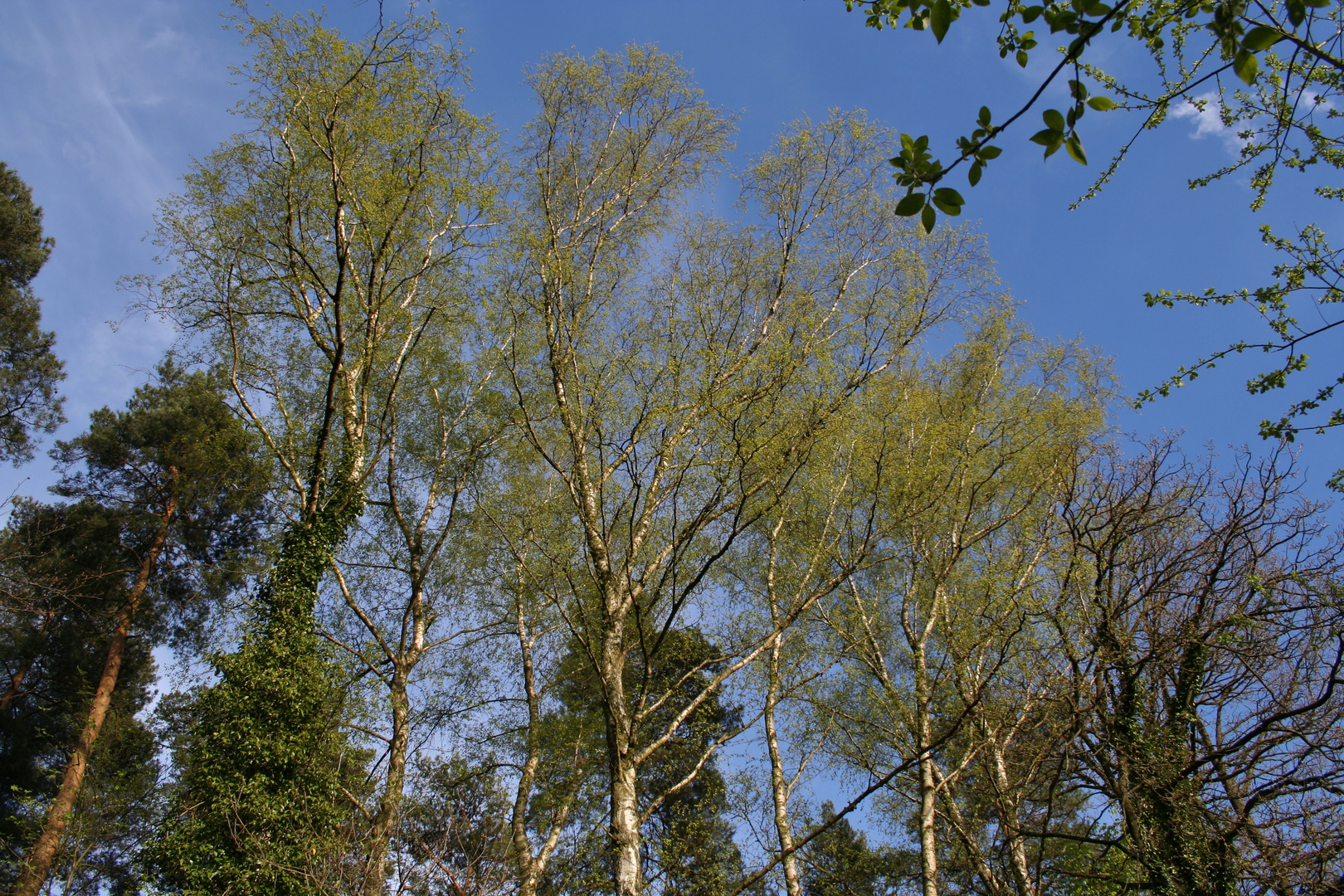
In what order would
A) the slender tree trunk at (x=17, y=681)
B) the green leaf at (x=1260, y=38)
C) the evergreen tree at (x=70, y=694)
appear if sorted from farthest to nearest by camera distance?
1. the slender tree trunk at (x=17, y=681)
2. the evergreen tree at (x=70, y=694)
3. the green leaf at (x=1260, y=38)

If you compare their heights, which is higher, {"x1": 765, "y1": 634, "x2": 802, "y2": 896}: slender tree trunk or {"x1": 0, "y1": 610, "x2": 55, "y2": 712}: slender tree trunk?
{"x1": 0, "y1": 610, "x2": 55, "y2": 712}: slender tree trunk

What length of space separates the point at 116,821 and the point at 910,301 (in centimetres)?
1622

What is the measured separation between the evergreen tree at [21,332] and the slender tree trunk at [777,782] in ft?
40.5

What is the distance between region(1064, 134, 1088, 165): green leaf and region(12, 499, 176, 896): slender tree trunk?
499 inches

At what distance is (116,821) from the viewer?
12555 millimetres

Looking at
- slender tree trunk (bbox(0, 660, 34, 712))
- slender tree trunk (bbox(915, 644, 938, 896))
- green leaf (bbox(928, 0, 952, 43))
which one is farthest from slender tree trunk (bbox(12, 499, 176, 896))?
green leaf (bbox(928, 0, 952, 43))

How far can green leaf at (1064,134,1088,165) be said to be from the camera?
1465 mm

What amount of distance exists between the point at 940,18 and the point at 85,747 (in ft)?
48.2

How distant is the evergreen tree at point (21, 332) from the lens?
11258 millimetres

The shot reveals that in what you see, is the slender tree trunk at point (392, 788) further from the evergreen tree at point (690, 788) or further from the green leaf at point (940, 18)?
the green leaf at point (940, 18)

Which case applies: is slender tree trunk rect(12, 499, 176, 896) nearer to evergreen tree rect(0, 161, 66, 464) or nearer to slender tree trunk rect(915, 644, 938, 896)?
evergreen tree rect(0, 161, 66, 464)

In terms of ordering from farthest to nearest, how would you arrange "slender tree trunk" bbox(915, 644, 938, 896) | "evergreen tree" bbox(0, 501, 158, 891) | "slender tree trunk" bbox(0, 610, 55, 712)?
"slender tree trunk" bbox(0, 610, 55, 712)
"evergreen tree" bbox(0, 501, 158, 891)
"slender tree trunk" bbox(915, 644, 938, 896)

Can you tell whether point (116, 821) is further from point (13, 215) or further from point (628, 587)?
point (628, 587)

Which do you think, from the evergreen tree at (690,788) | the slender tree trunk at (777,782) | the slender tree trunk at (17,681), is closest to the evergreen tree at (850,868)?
the slender tree trunk at (777,782)
